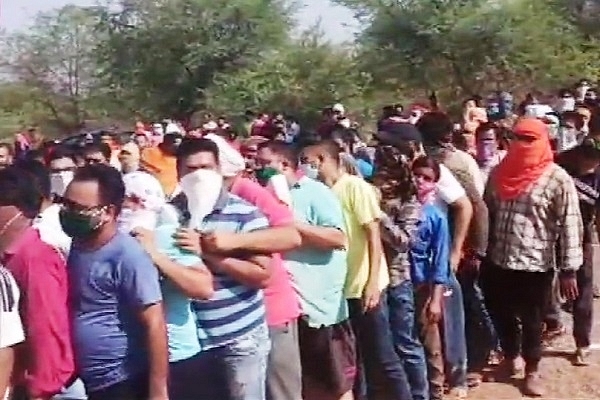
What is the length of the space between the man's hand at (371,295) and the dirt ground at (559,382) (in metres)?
1.30

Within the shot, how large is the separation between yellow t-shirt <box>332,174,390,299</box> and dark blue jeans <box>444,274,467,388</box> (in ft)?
2.57

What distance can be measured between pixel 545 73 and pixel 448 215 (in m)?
28.0

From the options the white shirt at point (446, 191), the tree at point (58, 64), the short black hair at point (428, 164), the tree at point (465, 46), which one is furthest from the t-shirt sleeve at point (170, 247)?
the tree at point (58, 64)

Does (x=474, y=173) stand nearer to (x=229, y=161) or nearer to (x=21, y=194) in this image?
(x=229, y=161)

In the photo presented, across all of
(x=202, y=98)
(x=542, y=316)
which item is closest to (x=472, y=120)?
(x=542, y=316)

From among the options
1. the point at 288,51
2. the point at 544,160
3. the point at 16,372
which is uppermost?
the point at 288,51

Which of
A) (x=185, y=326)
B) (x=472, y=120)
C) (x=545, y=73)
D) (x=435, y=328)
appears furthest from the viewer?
(x=545, y=73)

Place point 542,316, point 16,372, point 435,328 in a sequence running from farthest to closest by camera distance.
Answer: point 542,316 → point 435,328 → point 16,372

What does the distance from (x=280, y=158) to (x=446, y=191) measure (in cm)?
110

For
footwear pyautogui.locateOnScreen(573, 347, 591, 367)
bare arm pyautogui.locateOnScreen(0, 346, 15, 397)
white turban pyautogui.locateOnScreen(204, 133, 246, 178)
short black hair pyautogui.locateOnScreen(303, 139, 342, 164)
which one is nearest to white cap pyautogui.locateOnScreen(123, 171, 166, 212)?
white turban pyautogui.locateOnScreen(204, 133, 246, 178)

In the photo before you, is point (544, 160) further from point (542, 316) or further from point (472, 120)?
point (472, 120)

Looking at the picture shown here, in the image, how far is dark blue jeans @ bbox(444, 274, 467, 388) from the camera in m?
6.06

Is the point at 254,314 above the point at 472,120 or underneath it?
underneath

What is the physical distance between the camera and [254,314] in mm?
4184
